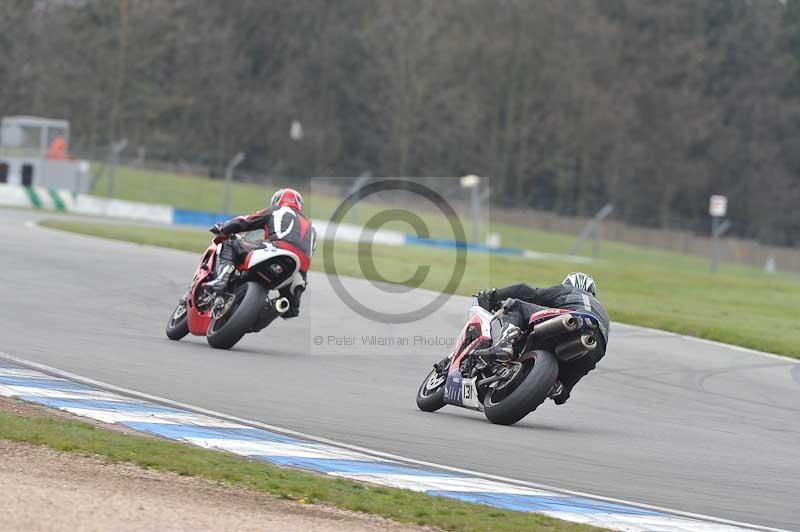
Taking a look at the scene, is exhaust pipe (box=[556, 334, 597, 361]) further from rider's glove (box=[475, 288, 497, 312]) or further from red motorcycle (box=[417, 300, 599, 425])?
rider's glove (box=[475, 288, 497, 312])

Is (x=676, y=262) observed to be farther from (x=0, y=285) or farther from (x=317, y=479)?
(x=317, y=479)

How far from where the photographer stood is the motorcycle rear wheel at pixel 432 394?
10.3 meters

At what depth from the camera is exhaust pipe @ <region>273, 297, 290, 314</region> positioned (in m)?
12.7

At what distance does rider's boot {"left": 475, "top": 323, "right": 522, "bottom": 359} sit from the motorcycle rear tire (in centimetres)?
318

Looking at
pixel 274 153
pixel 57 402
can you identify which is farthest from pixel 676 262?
pixel 57 402

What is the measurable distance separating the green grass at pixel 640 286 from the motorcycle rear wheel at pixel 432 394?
309 inches

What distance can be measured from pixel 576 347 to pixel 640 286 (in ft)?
60.0

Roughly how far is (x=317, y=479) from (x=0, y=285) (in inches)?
397

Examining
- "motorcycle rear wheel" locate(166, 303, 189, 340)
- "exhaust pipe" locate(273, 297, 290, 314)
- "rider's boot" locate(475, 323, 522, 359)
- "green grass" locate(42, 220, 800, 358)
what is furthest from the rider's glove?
"green grass" locate(42, 220, 800, 358)

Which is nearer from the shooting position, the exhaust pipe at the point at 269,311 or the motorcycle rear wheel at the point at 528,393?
the motorcycle rear wheel at the point at 528,393

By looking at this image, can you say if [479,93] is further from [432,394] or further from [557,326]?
[557,326]

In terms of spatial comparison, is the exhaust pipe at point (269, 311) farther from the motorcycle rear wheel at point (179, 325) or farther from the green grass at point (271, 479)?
the green grass at point (271, 479)

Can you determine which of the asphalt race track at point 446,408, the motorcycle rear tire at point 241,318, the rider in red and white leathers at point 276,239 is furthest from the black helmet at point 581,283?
the motorcycle rear tire at point 241,318

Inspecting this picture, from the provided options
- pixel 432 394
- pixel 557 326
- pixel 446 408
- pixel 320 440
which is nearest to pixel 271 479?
pixel 320 440
